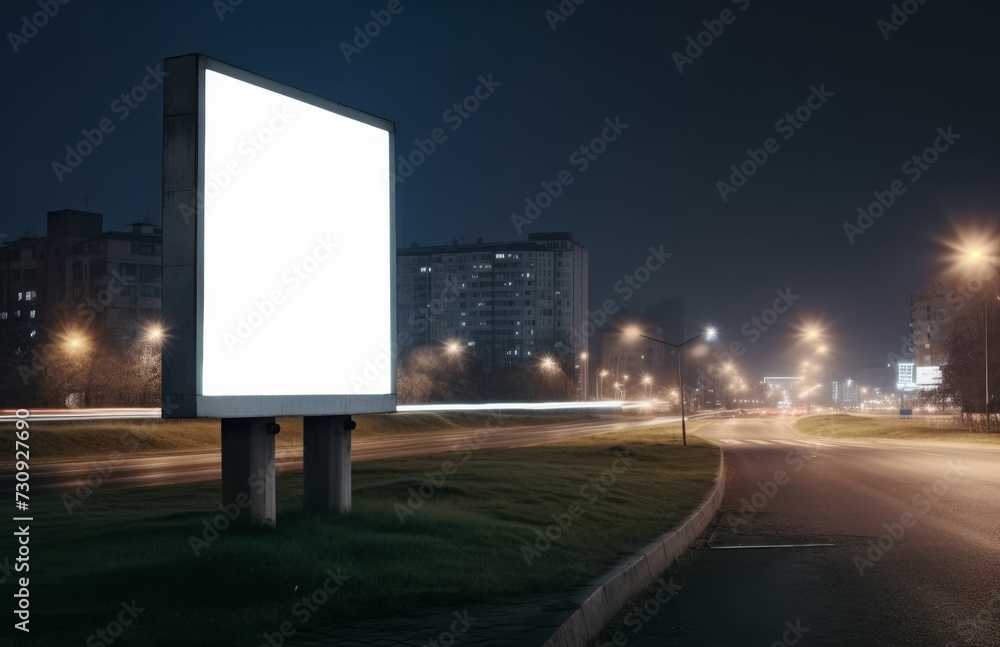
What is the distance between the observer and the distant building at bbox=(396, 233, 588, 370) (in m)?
177

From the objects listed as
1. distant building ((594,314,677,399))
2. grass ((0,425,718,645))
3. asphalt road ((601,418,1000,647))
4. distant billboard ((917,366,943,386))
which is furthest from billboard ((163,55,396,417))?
distant building ((594,314,677,399))

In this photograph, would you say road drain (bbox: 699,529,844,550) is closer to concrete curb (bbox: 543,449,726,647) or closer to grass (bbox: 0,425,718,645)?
concrete curb (bbox: 543,449,726,647)

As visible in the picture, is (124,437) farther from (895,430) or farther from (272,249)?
(895,430)

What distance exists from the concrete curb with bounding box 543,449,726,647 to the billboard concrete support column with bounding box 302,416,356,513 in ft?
11.5

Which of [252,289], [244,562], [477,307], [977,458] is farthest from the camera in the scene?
[477,307]

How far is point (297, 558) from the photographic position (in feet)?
29.2

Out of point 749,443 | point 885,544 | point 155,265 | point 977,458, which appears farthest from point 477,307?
point 885,544

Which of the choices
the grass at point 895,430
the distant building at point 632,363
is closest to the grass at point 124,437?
the grass at point 895,430

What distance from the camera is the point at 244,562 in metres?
8.57

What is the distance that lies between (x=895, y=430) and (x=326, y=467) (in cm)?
5775

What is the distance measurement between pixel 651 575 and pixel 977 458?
2756cm

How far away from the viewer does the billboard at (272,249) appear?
9.84 metres

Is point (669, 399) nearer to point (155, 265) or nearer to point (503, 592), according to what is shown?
point (155, 265)

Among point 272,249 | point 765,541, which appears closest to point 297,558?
point 272,249
